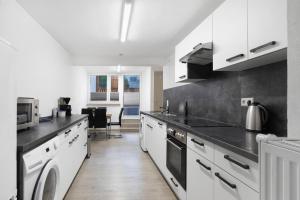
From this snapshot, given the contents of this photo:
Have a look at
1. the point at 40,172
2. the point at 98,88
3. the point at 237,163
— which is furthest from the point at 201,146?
the point at 98,88

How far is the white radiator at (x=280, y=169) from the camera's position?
2.09 feet

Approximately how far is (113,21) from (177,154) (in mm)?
2108

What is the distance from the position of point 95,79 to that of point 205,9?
6450mm

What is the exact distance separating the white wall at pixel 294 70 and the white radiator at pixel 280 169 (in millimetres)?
293

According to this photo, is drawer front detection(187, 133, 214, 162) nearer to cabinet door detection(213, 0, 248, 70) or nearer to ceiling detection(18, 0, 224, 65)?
cabinet door detection(213, 0, 248, 70)

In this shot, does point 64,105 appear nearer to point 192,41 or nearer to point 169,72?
point 169,72

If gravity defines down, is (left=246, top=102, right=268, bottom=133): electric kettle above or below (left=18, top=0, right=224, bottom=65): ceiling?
below

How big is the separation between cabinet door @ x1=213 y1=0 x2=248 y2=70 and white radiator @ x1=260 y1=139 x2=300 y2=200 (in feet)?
3.27

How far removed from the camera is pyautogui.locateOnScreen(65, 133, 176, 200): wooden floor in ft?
8.09

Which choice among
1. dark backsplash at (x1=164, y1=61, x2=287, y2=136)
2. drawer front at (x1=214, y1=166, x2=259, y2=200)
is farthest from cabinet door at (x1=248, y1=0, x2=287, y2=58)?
drawer front at (x1=214, y1=166, x2=259, y2=200)

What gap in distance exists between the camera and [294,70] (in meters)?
0.97

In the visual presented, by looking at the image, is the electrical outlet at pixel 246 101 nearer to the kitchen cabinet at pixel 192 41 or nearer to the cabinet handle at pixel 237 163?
the kitchen cabinet at pixel 192 41

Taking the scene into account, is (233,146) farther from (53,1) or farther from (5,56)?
(53,1)

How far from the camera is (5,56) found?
970 mm
